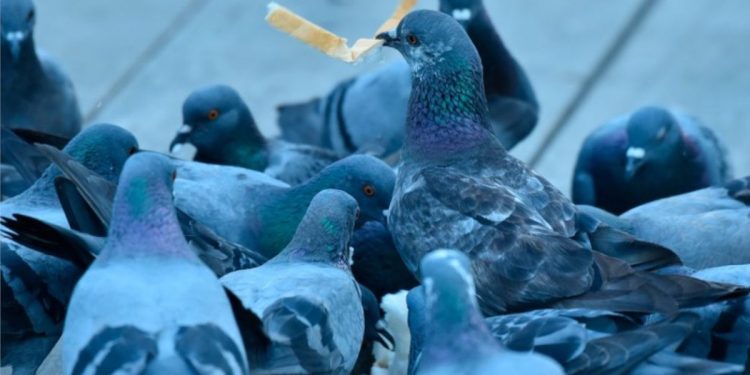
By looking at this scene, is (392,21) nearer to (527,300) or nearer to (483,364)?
(527,300)

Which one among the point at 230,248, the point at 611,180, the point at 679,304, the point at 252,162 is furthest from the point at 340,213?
the point at 611,180

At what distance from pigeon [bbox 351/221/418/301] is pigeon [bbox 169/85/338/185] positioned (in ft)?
3.31

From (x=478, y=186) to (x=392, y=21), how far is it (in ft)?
3.81

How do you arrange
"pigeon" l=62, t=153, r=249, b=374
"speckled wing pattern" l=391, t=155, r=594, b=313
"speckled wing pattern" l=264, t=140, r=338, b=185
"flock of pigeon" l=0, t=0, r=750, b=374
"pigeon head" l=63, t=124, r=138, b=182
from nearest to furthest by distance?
"pigeon" l=62, t=153, r=249, b=374
"flock of pigeon" l=0, t=0, r=750, b=374
"speckled wing pattern" l=391, t=155, r=594, b=313
"pigeon head" l=63, t=124, r=138, b=182
"speckled wing pattern" l=264, t=140, r=338, b=185

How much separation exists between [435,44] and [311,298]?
1236 mm

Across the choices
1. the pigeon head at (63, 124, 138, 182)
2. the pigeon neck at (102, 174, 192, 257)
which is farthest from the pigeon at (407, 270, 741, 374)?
the pigeon head at (63, 124, 138, 182)

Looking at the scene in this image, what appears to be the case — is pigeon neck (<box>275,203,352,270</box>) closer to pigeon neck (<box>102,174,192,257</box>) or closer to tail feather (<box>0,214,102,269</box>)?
tail feather (<box>0,214,102,269</box>)

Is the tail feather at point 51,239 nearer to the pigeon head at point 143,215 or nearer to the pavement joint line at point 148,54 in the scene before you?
the pigeon head at point 143,215

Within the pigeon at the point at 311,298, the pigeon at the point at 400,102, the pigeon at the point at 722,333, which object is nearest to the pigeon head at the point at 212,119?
the pigeon at the point at 400,102

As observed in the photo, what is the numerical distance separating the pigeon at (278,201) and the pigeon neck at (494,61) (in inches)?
63.7

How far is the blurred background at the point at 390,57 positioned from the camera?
825 centimetres

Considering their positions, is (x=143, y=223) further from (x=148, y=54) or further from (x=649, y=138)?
(x=148, y=54)

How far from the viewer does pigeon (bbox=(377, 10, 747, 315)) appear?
438 cm

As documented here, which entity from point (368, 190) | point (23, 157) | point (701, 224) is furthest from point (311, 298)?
point (23, 157)
